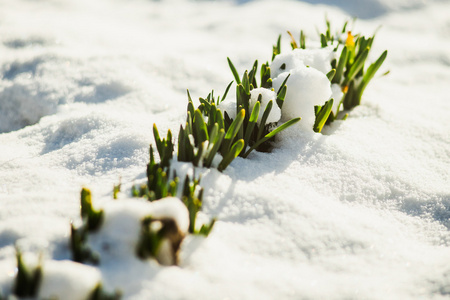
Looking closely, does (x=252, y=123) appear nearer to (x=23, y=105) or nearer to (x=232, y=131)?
(x=232, y=131)

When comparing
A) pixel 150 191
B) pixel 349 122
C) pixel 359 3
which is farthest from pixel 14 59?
pixel 359 3

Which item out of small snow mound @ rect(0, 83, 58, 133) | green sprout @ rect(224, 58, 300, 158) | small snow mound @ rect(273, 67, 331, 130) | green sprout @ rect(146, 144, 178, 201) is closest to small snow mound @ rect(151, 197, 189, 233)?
green sprout @ rect(146, 144, 178, 201)

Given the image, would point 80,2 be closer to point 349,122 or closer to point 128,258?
point 349,122

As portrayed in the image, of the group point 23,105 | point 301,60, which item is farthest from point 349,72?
point 23,105

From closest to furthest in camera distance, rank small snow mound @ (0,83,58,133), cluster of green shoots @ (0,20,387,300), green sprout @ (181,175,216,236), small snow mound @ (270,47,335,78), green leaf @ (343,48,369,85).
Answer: cluster of green shoots @ (0,20,387,300)
green sprout @ (181,175,216,236)
small snow mound @ (270,47,335,78)
green leaf @ (343,48,369,85)
small snow mound @ (0,83,58,133)

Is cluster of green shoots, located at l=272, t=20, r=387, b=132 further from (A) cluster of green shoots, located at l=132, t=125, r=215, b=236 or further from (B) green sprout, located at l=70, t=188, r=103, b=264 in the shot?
(B) green sprout, located at l=70, t=188, r=103, b=264

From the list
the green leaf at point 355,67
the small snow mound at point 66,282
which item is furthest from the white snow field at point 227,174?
the green leaf at point 355,67
